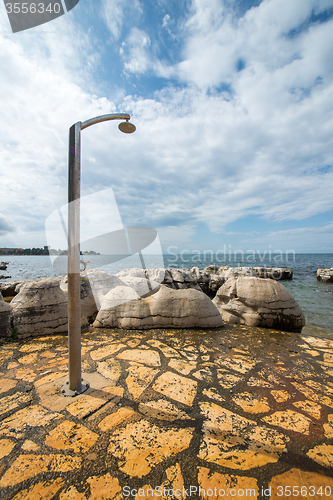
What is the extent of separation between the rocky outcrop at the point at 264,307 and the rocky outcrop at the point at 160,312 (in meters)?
0.94

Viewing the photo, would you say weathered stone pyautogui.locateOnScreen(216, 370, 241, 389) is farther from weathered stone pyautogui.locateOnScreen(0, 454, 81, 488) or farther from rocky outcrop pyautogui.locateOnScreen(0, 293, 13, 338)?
rocky outcrop pyautogui.locateOnScreen(0, 293, 13, 338)

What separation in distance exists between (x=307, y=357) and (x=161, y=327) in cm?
303

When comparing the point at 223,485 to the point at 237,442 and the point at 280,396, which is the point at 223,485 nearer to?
the point at 237,442

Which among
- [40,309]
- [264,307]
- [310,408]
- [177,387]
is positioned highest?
[40,309]

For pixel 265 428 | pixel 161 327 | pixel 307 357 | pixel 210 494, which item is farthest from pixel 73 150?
pixel 307 357

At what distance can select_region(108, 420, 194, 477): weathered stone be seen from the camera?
1.72 metres

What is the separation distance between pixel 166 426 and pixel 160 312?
3.00 m

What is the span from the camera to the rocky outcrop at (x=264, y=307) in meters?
5.41

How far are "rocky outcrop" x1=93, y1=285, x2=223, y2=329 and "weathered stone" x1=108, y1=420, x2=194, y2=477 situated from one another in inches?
114

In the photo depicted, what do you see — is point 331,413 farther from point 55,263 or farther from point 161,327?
point 55,263

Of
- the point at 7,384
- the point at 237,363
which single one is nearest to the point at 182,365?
the point at 237,363

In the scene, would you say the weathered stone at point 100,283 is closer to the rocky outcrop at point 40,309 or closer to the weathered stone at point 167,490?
the rocky outcrop at point 40,309

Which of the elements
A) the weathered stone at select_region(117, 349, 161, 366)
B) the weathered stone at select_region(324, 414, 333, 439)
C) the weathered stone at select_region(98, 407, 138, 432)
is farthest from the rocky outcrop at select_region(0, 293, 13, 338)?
the weathered stone at select_region(324, 414, 333, 439)

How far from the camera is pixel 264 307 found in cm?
550
